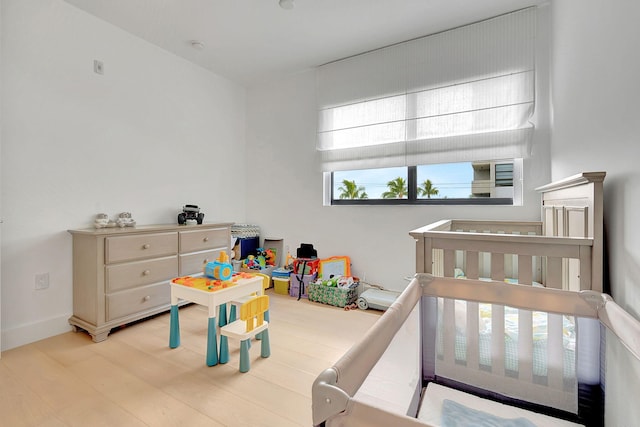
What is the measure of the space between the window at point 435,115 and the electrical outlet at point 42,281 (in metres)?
2.50

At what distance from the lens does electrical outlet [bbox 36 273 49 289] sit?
81.4 inches

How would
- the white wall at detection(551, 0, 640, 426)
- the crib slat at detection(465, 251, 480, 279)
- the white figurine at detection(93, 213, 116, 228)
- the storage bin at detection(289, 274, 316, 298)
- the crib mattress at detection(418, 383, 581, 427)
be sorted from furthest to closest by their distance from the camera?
1. the storage bin at detection(289, 274, 316, 298)
2. the white figurine at detection(93, 213, 116, 228)
3. the crib slat at detection(465, 251, 480, 279)
4. the crib mattress at detection(418, 383, 581, 427)
5. the white wall at detection(551, 0, 640, 426)

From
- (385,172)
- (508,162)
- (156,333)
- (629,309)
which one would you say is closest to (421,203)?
(385,172)

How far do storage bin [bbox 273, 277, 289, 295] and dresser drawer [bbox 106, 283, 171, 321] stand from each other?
3.57ft

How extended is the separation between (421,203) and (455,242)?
1464mm

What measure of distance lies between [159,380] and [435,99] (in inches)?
114

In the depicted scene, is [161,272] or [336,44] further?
[336,44]

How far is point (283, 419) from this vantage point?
1.29 meters

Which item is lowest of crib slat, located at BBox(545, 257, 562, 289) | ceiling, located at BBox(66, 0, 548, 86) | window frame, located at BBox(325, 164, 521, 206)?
crib slat, located at BBox(545, 257, 562, 289)

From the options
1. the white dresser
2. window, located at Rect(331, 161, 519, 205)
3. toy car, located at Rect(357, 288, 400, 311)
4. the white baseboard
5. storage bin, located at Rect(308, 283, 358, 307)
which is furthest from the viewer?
storage bin, located at Rect(308, 283, 358, 307)

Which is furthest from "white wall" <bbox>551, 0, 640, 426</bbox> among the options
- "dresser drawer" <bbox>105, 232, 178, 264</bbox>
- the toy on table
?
"dresser drawer" <bbox>105, 232, 178, 264</bbox>

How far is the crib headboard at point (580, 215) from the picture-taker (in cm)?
100

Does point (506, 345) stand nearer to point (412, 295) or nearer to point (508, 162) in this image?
point (412, 295)

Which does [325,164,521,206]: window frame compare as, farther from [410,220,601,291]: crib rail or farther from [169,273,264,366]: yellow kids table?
[169,273,264,366]: yellow kids table
